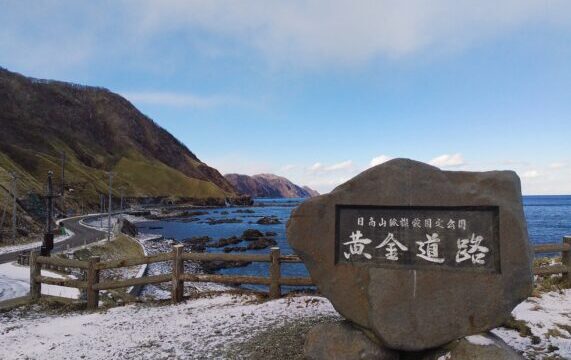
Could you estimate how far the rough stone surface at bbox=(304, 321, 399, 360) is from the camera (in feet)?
18.8

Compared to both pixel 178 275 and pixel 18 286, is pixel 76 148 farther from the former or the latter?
pixel 178 275

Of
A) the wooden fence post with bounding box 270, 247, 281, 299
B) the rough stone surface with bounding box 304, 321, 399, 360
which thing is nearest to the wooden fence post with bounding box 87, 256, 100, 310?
the wooden fence post with bounding box 270, 247, 281, 299

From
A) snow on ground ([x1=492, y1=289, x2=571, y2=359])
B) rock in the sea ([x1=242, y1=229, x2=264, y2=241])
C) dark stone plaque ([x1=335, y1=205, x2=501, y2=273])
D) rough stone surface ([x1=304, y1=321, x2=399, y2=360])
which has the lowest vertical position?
rock in the sea ([x1=242, y1=229, x2=264, y2=241])

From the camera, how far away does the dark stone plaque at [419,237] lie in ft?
18.1

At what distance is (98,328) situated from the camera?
8.56 meters

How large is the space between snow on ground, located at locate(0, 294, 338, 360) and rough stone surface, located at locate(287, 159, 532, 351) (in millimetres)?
2490

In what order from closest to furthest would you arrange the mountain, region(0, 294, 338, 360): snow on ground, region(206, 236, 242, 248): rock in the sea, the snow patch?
the snow patch < region(0, 294, 338, 360): snow on ground < region(206, 236, 242, 248): rock in the sea < the mountain

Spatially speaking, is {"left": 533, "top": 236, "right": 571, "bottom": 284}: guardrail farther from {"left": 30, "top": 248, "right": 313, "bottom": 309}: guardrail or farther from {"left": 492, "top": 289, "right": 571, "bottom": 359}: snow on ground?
{"left": 30, "top": 248, "right": 313, "bottom": 309}: guardrail

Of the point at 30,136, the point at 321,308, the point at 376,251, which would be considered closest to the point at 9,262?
the point at 321,308

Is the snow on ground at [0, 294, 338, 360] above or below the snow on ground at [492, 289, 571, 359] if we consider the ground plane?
below

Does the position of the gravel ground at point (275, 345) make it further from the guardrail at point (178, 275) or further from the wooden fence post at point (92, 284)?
the wooden fence post at point (92, 284)

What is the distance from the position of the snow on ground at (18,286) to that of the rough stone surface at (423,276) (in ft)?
34.2

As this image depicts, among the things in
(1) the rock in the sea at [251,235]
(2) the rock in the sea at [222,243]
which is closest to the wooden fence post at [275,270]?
(2) the rock in the sea at [222,243]

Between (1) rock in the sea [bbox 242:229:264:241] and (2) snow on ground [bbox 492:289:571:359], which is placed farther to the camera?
(1) rock in the sea [bbox 242:229:264:241]
